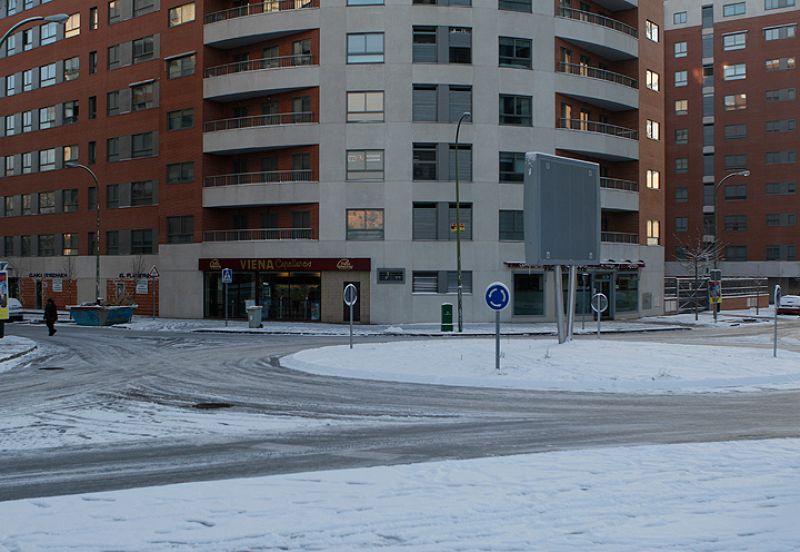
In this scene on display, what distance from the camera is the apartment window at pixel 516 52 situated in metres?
42.7

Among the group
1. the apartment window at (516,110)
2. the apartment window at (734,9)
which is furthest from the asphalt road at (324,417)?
the apartment window at (734,9)

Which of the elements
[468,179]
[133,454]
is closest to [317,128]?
[468,179]

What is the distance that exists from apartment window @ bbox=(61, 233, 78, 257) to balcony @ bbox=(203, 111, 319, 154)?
56.6 ft

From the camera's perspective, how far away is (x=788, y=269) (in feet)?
253

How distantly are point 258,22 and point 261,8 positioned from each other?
5.78 ft

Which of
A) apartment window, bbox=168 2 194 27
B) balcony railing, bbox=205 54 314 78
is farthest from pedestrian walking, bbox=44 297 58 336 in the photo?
apartment window, bbox=168 2 194 27

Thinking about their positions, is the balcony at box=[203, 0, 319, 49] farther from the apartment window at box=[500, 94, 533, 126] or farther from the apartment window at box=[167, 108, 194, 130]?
the apartment window at box=[500, 94, 533, 126]

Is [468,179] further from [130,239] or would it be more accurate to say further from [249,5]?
[130,239]

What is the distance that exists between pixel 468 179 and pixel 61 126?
3343cm

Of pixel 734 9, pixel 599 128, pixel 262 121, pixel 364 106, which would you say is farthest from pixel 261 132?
pixel 734 9

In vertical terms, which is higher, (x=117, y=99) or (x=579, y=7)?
(x=579, y=7)

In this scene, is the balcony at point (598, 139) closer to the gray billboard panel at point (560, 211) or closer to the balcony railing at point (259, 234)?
the balcony railing at point (259, 234)

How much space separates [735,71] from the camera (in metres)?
80.8

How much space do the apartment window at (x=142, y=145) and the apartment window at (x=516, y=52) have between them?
78.0 feet
